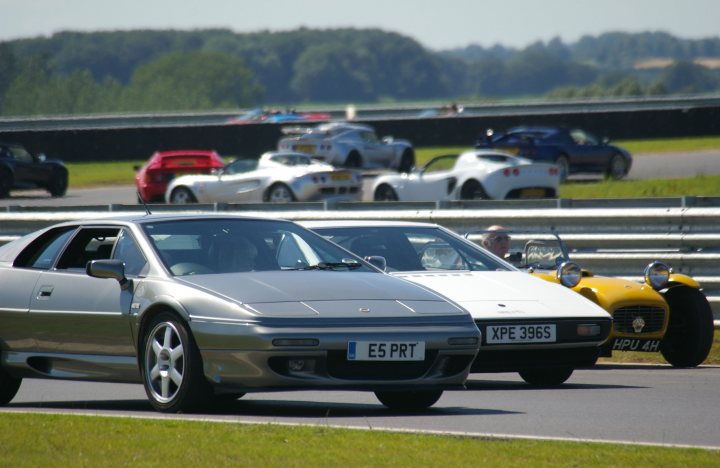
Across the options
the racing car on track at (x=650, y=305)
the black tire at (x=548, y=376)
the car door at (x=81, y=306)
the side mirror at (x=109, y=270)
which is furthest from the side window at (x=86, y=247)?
the racing car on track at (x=650, y=305)

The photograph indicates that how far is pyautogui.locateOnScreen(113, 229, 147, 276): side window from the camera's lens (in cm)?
816

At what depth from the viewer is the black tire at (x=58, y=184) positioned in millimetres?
34441

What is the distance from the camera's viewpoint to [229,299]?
7.52m

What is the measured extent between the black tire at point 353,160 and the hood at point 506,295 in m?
27.2

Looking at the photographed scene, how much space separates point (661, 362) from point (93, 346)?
5838mm

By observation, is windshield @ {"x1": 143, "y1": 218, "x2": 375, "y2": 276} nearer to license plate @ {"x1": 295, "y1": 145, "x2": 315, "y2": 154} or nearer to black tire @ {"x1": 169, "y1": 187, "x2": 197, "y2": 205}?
black tire @ {"x1": 169, "y1": 187, "x2": 197, "y2": 205}

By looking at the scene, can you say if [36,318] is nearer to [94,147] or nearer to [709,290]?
[709,290]

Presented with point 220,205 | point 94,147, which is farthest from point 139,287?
point 94,147

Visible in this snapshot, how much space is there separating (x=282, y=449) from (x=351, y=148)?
31.4m

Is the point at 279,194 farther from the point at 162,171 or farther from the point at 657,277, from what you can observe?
the point at 657,277

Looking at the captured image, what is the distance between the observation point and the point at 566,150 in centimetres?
3472

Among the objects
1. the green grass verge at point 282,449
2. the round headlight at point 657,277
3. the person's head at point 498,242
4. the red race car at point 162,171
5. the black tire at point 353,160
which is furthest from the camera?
the black tire at point 353,160

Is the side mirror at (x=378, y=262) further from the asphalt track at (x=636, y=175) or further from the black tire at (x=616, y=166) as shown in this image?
the black tire at (x=616, y=166)

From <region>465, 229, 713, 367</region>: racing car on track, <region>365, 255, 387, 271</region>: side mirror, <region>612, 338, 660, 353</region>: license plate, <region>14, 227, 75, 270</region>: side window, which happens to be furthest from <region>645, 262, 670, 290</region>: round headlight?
<region>14, 227, 75, 270</region>: side window
